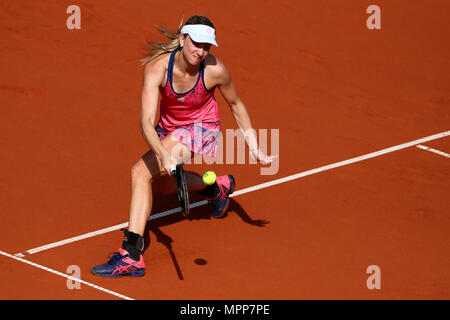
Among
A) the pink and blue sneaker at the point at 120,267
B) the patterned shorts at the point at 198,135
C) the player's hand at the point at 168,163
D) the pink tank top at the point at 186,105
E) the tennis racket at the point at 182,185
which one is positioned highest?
the pink tank top at the point at 186,105

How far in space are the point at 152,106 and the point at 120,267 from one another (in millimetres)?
1415

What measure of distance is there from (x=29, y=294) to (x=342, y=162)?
162 inches

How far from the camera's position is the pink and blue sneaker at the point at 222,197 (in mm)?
8484

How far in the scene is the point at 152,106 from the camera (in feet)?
24.5

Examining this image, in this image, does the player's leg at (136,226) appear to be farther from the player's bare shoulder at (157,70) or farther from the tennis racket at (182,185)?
the player's bare shoulder at (157,70)

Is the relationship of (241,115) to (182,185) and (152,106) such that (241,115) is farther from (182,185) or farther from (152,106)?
(182,185)

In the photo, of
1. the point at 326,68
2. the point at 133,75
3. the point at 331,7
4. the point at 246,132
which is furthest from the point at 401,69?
the point at 246,132

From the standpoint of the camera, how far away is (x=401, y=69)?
1211 cm

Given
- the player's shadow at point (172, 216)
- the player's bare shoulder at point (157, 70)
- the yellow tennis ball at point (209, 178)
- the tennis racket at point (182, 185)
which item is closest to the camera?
the tennis racket at point (182, 185)

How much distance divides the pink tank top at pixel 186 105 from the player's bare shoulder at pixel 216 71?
0.06m

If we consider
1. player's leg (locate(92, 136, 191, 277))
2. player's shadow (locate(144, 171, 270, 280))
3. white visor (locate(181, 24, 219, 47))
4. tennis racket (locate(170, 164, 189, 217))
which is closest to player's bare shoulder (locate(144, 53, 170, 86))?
white visor (locate(181, 24, 219, 47))

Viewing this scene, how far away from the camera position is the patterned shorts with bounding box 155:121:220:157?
7914 millimetres

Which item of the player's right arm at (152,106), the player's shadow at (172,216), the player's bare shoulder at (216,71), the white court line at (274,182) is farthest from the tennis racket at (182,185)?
the white court line at (274,182)

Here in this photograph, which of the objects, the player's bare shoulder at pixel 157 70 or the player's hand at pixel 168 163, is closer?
the player's hand at pixel 168 163
